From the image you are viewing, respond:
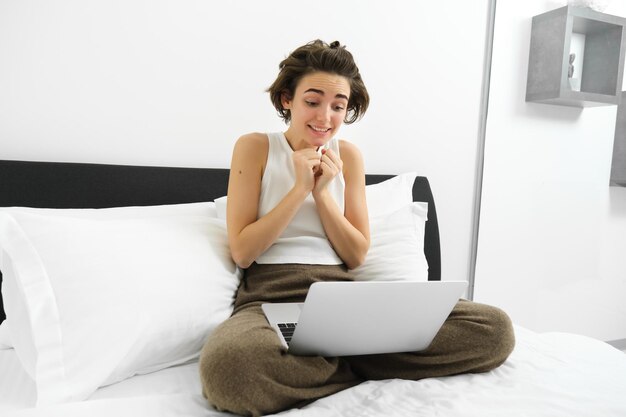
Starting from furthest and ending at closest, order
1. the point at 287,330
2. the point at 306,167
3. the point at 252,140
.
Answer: the point at 252,140, the point at 306,167, the point at 287,330

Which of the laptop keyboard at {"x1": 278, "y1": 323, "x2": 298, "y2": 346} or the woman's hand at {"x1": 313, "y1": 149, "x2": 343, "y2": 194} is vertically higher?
the woman's hand at {"x1": 313, "y1": 149, "x2": 343, "y2": 194}

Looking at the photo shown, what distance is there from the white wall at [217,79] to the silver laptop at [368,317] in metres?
0.87

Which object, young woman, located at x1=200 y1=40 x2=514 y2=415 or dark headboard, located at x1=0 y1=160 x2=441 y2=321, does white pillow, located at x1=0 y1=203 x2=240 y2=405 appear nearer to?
young woman, located at x1=200 y1=40 x2=514 y2=415

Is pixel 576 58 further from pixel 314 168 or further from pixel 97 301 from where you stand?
pixel 97 301

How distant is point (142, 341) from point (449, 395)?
2.04 feet

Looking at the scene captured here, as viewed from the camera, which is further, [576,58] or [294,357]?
[576,58]

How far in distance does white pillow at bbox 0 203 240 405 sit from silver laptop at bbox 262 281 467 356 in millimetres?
229

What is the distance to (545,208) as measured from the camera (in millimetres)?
2273

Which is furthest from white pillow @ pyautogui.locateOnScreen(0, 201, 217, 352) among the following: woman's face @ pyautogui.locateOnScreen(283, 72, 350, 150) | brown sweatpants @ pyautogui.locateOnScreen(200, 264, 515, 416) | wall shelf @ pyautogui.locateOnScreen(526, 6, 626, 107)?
wall shelf @ pyautogui.locateOnScreen(526, 6, 626, 107)

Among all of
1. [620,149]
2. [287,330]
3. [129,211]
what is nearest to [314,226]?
[287,330]

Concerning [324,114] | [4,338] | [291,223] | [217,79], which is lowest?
[4,338]

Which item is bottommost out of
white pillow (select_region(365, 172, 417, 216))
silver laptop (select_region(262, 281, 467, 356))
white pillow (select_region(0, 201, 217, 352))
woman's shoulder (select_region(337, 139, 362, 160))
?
silver laptop (select_region(262, 281, 467, 356))

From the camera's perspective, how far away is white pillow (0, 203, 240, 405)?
3.14ft

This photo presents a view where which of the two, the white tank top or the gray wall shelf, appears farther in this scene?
the gray wall shelf
